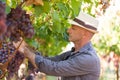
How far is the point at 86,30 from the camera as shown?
3691 mm

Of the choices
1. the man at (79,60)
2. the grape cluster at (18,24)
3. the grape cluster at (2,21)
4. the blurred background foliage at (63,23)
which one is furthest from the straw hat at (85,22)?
the grape cluster at (2,21)

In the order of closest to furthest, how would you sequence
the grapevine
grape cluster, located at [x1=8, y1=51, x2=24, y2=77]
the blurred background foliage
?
the grapevine < the blurred background foliage < grape cluster, located at [x1=8, y1=51, x2=24, y2=77]

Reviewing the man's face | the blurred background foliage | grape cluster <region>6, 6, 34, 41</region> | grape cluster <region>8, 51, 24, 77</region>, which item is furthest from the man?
grape cluster <region>6, 6, 34, 41</region>

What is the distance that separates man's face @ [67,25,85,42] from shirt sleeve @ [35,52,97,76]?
0.63 feet

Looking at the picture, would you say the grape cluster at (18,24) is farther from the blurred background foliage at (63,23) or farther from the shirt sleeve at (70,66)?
the shirt sleeve at (70,66)

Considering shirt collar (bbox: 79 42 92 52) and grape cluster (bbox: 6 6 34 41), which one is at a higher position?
grape cluster (bbox: 6 6 34 41)

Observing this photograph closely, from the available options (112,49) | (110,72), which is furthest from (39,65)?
(110,72)

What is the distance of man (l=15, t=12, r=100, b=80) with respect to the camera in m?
3.30

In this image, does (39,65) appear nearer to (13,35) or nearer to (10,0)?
(10,0)

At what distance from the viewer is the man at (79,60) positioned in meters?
3.30

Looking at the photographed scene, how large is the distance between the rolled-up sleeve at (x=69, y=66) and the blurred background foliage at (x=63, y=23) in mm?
172

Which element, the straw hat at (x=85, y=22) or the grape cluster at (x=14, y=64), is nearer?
the grape cluster at (x=14, y=64)

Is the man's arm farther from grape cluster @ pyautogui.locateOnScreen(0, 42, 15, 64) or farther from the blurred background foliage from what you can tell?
grape cluster @ pyautogui.locateOnScreen(0, 42, 15, 64)

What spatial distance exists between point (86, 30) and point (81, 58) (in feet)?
1.08
